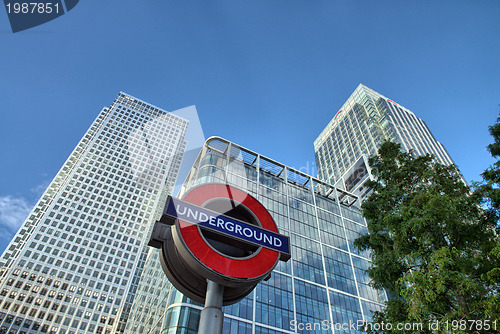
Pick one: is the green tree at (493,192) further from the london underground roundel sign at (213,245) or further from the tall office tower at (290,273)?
the tall office tower at (290,273)

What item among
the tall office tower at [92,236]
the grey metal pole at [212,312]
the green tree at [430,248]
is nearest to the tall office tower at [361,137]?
the tall office tower at [92,236]

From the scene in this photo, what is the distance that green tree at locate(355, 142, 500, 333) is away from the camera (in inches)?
321

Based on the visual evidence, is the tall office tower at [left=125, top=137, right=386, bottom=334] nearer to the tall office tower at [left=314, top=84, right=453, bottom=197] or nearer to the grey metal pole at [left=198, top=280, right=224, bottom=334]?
the tall office tower at [left=314, top=84, right=453, bottom=197]

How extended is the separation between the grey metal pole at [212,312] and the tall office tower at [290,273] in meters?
27.2

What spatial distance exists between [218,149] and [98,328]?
5290cm

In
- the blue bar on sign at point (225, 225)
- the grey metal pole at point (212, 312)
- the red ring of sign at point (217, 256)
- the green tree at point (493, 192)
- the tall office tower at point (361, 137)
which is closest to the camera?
the grey metal pole at point (212, 312)

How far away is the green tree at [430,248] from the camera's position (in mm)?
8149

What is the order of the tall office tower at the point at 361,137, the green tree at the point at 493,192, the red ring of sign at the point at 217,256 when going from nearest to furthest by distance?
the red ring of sign at the point at 217,256 → the green tree at the point at 493,192 → the tall office tower at the point at 361,137

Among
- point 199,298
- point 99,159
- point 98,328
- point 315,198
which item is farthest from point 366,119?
point 199,298

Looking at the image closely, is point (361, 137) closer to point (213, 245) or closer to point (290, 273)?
point (290, 273)

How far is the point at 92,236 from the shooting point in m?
81.6

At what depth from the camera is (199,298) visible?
5.25 metres

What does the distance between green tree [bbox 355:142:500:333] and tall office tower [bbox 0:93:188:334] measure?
79.6 metres

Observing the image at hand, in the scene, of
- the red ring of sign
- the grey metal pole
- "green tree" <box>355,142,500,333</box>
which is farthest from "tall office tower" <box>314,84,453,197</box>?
the grey metal pole
